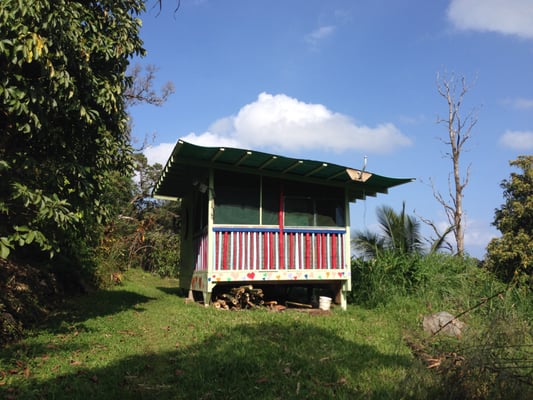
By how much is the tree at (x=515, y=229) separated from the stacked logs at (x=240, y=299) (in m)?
7.06

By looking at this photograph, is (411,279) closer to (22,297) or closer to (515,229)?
(515,229)

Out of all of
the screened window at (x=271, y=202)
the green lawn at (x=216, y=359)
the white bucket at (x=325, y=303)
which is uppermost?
the screened window at (x=271, y=202)

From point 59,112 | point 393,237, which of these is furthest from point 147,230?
point 59,112

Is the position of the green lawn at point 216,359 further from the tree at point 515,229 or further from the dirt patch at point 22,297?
the tree at point 515,229

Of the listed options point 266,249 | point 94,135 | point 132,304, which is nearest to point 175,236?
point 132,304

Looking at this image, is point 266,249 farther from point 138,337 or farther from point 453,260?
point 453,260

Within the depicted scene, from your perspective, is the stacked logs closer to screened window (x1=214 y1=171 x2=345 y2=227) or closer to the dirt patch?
screened window (x1=214 y1=171 x2=345 y2=227)

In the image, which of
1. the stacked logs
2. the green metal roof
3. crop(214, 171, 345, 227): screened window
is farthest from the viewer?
crop(214, 171, 345, 227): screened window

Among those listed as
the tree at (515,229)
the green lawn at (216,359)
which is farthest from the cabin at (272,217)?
the tree at (515,229)

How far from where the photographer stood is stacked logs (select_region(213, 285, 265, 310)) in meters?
9.99

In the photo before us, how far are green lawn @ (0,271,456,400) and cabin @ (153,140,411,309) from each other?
142cm

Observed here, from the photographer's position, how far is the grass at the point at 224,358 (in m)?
4.40

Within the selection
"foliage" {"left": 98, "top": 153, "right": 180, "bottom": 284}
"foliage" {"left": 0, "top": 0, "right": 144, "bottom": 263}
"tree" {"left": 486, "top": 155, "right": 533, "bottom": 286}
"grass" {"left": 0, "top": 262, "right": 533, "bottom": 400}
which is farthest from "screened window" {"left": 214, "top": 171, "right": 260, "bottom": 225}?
"foliage" {"left": 98, "top": 153, "right": 180, "bottom": 284}

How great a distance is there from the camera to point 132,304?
10.9m
